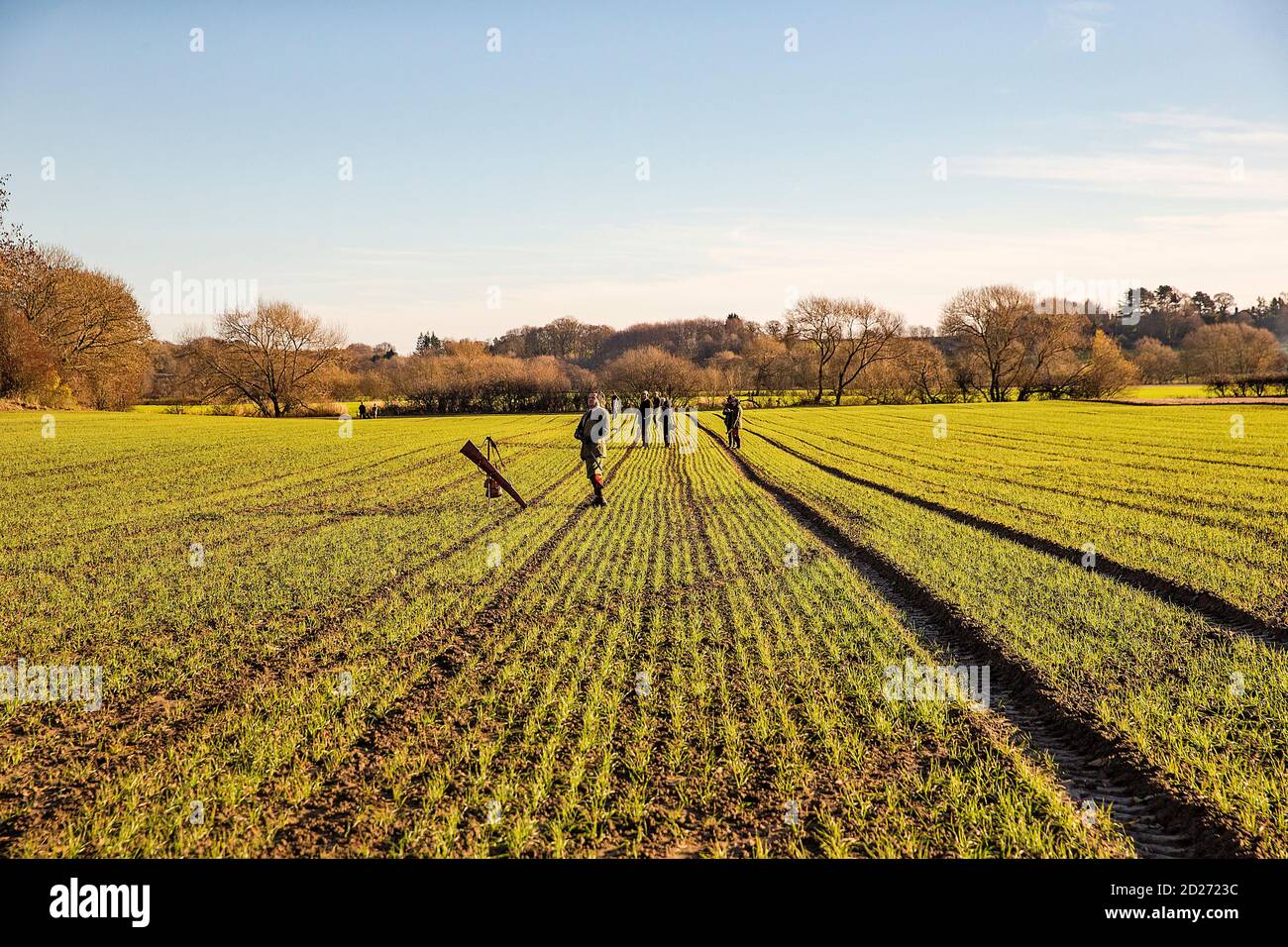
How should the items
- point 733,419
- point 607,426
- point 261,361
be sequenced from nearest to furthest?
point 607,426
point 733,419
point 261,361

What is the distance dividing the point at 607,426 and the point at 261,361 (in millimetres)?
66472

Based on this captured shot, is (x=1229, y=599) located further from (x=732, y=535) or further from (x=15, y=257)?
(x=15, y=257)

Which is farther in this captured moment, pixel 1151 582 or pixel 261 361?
pixel 261 361

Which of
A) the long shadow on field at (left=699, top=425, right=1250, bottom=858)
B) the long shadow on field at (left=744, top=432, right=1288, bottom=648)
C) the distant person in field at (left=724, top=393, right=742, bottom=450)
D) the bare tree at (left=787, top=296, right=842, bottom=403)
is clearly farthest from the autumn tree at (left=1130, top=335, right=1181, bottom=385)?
the long shadow on field at (left=699, top=425, right=1250, bottom=858)

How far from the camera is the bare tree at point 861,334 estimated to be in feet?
277

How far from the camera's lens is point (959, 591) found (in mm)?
8914

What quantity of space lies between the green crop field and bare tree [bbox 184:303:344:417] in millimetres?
61288

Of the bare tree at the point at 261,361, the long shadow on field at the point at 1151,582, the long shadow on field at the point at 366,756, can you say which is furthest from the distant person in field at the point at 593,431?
the bare tree at the point at 261,361

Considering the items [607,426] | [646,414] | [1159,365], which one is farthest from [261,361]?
[1159,365]

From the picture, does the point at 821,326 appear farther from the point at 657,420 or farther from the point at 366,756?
the point at 366,756

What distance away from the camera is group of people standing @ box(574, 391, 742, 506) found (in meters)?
14.6

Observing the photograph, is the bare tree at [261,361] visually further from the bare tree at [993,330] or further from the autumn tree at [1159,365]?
the autumn tree at [1159,365]

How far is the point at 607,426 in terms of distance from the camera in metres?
16.5
